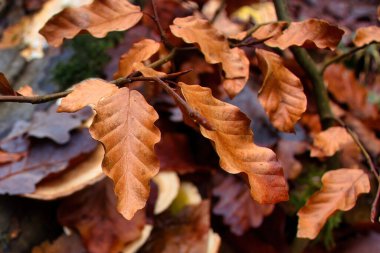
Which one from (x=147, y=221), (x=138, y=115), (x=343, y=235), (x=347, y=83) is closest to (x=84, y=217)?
(x=147, y=221)

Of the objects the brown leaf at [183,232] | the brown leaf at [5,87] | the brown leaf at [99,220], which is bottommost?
the brown leaf at [183,232]

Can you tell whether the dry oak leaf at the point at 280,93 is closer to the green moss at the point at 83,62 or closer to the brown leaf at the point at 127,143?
the brown leaf at the point at 127,143

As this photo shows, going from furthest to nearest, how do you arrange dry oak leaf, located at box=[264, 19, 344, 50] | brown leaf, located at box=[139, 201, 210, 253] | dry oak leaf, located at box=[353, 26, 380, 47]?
brown leaf, located at box=[139, 201, 210, 253]
dry oak leaf, located at box=[353, 26, 380, 47]
dry oak leaf, located at box=[264, 19, 344, 50]

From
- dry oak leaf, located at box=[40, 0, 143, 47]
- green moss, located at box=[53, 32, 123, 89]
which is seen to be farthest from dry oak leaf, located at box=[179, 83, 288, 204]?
green moss, located at box=[53, 32, 123, 89]

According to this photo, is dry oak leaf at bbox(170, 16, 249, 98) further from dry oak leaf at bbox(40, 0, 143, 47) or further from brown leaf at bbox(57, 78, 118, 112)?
brown leaf at bbox(57, 78, 118, 112)

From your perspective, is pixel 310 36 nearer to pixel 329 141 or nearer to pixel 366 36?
pixel 366 36

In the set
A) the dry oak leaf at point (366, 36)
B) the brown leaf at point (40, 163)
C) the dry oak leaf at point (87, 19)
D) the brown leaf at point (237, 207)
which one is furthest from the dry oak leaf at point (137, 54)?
the brown leaf at point (237, 207)
